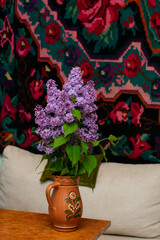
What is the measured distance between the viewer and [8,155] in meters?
2.27

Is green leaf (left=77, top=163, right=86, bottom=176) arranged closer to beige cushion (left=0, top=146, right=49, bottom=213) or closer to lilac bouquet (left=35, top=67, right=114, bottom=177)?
lilac bouquet (left=35, top=67, right=114, bottom=177)

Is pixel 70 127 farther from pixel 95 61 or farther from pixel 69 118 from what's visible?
pixel 95 61

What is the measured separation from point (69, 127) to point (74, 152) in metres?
0.09

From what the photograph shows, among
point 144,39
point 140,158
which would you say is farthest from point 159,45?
point 140,158

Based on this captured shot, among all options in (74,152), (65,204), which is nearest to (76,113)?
(74,152)

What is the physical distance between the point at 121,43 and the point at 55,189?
103 centimetres

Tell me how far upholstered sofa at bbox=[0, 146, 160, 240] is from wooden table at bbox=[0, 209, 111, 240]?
357mm

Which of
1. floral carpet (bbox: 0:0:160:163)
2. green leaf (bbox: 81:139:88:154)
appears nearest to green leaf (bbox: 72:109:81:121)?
green leaf (bbox: 81:139:88:154)

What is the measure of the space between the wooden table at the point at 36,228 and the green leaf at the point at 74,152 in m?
0.26

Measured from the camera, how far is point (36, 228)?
4.96ft

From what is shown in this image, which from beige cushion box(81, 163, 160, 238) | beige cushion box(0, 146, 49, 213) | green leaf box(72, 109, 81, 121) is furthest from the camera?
beige cushion box(0, 146, 49, 213)

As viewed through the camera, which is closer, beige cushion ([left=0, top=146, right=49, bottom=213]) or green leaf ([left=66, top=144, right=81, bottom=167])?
green leaf ([left=66, top=144, right=81, bottom=167])

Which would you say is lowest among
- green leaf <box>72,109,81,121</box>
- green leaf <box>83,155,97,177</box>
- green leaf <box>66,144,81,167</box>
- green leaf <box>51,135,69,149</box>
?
green leaf <box>83,155,97,177</box>

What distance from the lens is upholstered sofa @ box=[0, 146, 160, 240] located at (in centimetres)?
194
